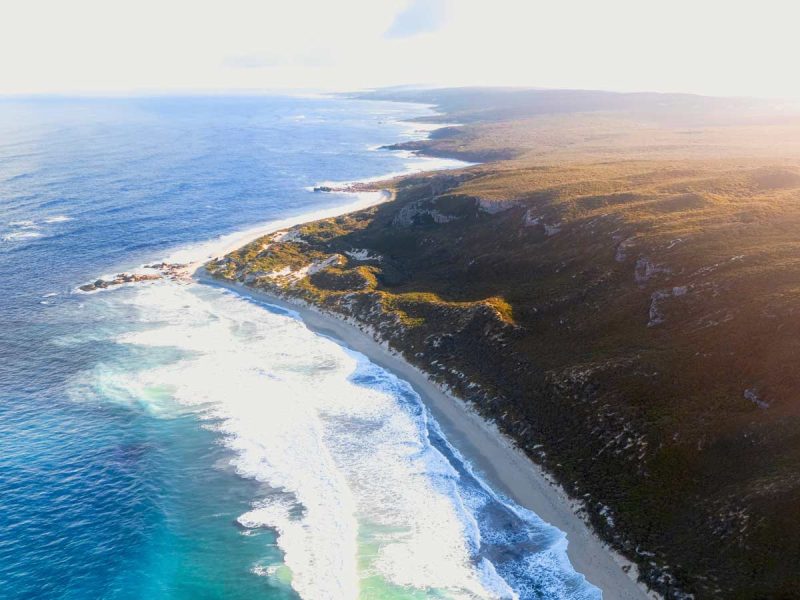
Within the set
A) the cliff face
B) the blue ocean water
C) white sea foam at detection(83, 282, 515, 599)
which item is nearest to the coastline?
the cliff face


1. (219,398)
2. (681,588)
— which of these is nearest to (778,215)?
(681,588)

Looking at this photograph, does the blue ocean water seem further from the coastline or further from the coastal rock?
the coastal rock

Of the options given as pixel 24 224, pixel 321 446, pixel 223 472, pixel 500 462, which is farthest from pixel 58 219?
pixel 500 462

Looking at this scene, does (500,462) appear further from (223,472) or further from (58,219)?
(58,219)

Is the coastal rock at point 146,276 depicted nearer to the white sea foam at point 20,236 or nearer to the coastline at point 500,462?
the coastline at point 500,462

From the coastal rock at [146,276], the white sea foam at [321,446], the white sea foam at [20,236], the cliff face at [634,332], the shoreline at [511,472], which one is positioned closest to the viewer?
the shoreline at [511,472]

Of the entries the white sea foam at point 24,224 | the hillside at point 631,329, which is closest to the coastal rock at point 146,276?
the hillside at point 631,329
